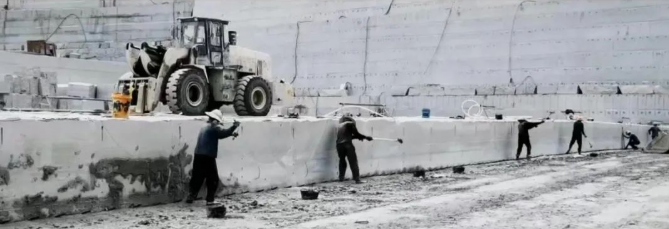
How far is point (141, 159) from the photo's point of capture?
8367 millimetres

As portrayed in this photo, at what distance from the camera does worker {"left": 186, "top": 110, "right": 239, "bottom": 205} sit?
8547mm

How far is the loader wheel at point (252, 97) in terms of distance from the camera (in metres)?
16.1

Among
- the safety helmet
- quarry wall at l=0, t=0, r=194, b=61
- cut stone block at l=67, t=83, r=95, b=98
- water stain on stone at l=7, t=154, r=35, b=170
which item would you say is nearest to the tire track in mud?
the safety helmet

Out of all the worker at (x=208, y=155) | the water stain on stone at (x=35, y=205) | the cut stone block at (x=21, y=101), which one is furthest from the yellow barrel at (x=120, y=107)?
the cut stone block at (x=21, y=101)

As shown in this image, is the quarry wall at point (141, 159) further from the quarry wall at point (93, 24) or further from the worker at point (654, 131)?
the quarry wall at point (93, 24)

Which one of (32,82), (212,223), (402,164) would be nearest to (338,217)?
(212,223)

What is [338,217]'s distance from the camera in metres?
8.02

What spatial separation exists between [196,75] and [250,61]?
292 cm

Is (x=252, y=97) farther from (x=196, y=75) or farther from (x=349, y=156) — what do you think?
(x=349, y=156)

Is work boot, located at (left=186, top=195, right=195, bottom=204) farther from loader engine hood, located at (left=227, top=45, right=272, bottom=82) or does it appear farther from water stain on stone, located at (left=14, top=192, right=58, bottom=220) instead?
loader engine hood, located at (left=227, top=45, right=272, bottom=82)

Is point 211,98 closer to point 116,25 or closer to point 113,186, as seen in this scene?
point 113,186

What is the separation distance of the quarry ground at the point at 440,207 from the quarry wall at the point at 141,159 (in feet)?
0.73

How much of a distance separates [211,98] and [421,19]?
66.5 feet

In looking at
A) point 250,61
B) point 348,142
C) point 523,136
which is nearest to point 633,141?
point 523,136
